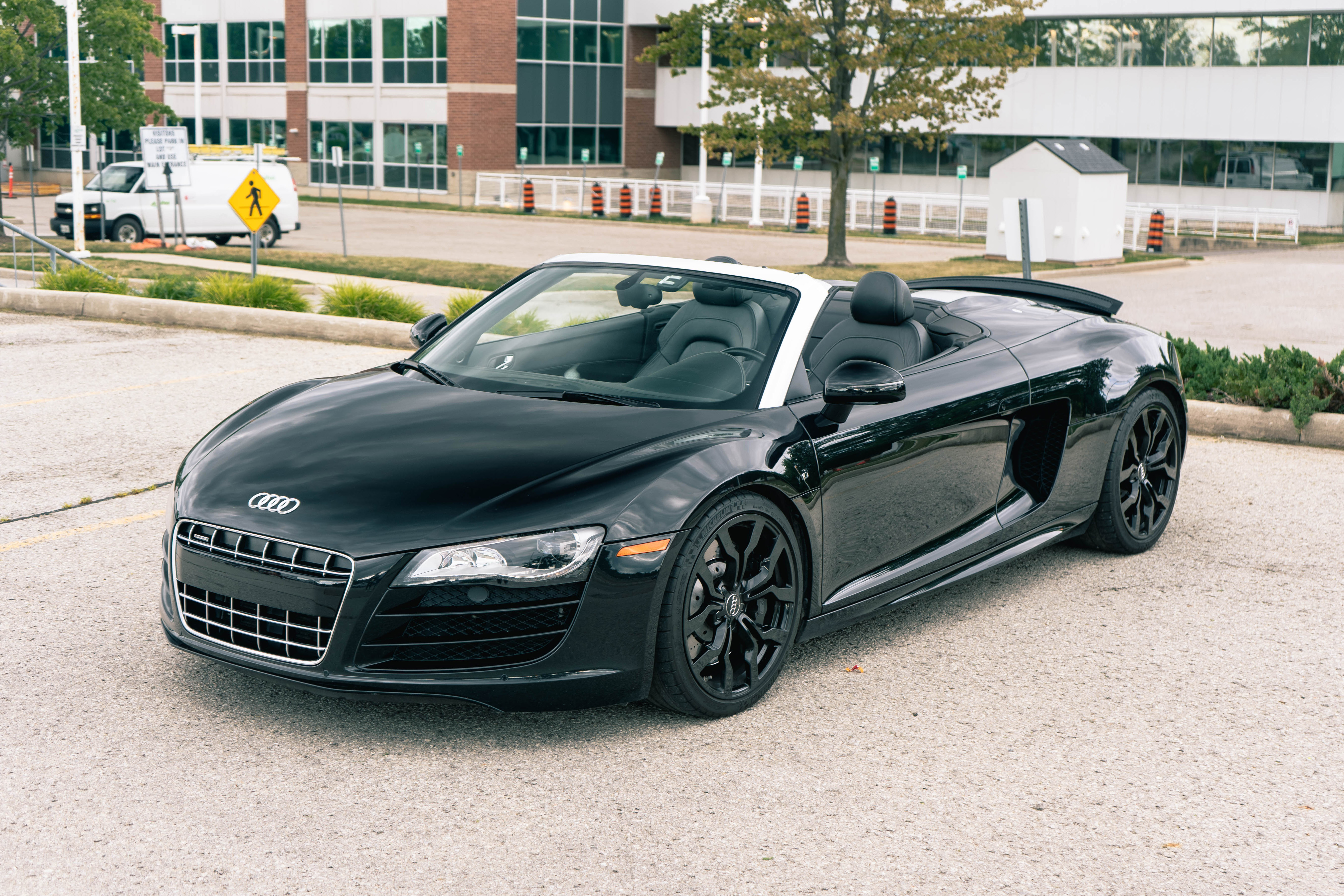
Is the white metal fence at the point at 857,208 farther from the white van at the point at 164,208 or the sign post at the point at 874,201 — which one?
the white van at the point at 164,208

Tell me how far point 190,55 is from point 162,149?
117ft

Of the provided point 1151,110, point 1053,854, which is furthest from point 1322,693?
point 1151,110

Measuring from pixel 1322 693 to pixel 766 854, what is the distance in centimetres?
242

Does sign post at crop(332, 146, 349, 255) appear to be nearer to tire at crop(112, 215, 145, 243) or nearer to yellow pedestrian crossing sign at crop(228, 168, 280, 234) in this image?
tire at crop(112, 215, 145, 243)

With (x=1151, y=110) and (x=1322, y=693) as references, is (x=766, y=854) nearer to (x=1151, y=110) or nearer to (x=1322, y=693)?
(x=1322, y=693)

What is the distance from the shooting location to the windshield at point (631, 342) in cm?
512

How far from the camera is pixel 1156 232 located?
1260 inches

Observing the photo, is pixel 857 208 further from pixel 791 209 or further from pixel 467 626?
pixel 467 626

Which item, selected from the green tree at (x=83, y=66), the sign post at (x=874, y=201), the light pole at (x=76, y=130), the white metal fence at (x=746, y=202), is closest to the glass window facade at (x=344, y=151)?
the white metal fence at (x=746, y=202)

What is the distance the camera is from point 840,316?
613 centimetres

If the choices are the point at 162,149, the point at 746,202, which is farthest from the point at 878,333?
the point at 746,202

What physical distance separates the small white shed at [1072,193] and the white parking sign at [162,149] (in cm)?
1525

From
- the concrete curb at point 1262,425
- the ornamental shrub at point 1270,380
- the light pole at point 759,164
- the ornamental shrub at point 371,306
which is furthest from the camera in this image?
the light pole at point 759,164

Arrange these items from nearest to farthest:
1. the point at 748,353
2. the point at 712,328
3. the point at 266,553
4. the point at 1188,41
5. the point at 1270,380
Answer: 1. the point at 266,553
2. the point at 748,353
3. the point at 712,328
4. the point at 1270,380
5. the point at 1188,41
